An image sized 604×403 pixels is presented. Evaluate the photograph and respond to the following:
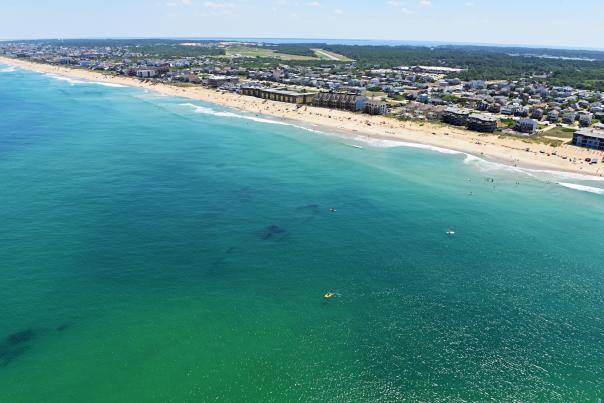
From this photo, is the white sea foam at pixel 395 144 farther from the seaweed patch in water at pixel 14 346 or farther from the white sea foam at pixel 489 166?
the seaweed patch in water at pixel 14 346

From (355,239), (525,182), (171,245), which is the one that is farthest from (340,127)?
(171,245)

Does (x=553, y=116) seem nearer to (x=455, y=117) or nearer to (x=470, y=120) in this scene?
(x=470, y=120)

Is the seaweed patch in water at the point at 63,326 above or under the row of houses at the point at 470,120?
under

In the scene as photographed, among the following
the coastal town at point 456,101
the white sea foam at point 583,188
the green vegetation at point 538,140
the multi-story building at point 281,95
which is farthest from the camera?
the multi-story building at point 281,95

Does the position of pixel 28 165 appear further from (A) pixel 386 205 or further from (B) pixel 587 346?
(B) pixel 587 346

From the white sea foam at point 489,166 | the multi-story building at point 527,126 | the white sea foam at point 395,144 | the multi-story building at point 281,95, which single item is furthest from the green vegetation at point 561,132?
the multi-story building at point 281,95

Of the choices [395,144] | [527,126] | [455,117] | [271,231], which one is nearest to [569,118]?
[527,126]
